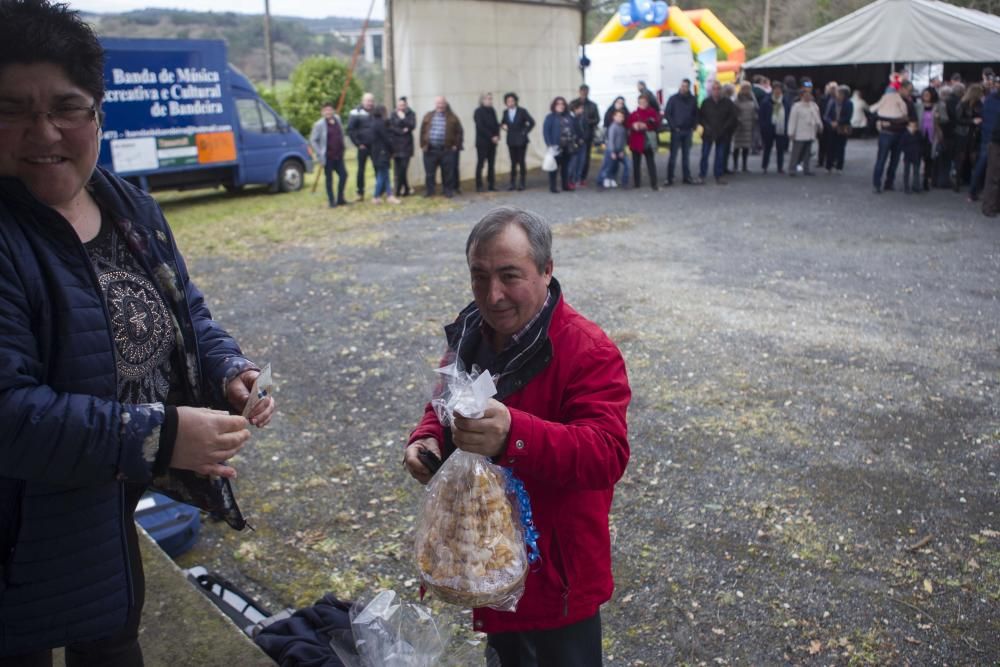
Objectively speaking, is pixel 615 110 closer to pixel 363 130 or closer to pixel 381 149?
pixel 381 149

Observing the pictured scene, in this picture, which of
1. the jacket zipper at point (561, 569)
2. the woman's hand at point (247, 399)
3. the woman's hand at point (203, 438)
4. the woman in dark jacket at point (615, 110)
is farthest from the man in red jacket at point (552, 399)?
the woman in dark jacket at point (615, 110)

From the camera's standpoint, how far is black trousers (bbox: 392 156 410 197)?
1558 centimetres

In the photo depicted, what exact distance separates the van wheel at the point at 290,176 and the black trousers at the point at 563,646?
650 inches

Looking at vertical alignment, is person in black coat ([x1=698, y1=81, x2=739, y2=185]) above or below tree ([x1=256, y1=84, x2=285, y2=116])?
below

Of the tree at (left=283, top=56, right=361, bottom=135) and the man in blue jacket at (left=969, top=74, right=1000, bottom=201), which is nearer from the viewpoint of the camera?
the man in blue jacket at (left=969, top=74, right=1000, bottom=201)

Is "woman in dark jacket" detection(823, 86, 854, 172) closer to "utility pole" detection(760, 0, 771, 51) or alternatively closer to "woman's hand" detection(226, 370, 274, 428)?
"woman's hand" detection(226, 370, 274, 428)

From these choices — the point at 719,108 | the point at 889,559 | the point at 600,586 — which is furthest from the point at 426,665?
the point at 719,108

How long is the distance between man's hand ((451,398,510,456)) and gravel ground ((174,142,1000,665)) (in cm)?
139

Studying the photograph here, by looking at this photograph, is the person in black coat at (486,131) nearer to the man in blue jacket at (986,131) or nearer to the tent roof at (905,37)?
the man in blue jacket at (986,131)

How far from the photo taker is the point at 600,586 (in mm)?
2115

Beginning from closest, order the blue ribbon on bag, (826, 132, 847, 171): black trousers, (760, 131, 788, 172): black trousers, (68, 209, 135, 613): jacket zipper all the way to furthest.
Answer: (68, 209, 135, 613): jacket zipper < the blue ribbon on bag < (826, 132, 847, 171): black trousers < (760, 131, 788, 172): black trousers

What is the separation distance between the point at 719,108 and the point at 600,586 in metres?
15.4

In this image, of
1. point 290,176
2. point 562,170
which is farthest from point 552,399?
point 290,176

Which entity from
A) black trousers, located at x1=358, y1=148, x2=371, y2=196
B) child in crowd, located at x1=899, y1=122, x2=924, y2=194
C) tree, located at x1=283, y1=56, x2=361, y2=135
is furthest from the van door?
child in crowd, located at x1=899, y1=122, x2=924, y2=194
